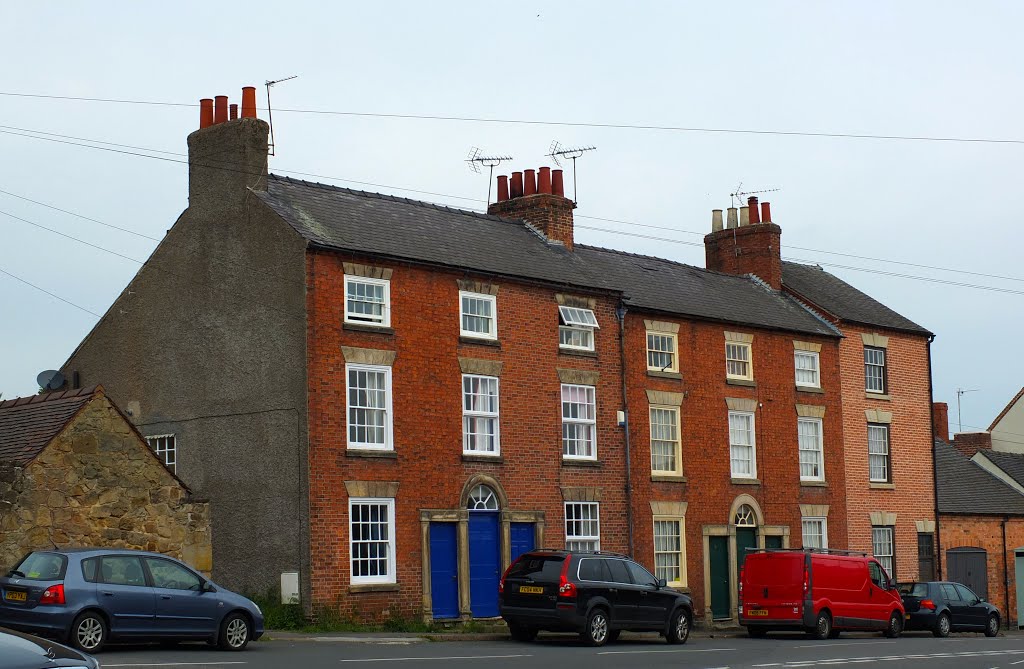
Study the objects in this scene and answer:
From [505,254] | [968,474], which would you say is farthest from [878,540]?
[505,254]

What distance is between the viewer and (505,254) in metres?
33.1

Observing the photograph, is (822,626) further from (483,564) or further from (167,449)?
(167,449)

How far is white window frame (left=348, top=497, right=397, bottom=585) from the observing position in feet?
91.1

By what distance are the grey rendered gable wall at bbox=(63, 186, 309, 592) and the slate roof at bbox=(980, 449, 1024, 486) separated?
31822mm

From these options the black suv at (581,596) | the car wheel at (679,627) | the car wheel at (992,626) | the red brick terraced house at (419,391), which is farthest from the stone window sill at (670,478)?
the car wheel at (992,626)

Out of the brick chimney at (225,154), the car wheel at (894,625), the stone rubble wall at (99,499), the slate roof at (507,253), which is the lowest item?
the car wheel at (894,625)

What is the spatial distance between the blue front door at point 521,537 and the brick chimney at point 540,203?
27.1ft

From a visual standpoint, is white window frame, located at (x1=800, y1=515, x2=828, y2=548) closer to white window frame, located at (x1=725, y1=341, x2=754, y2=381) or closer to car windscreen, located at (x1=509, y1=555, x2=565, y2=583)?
white window frame, located at (x1=725, y1=341, x2=754, y2=381)

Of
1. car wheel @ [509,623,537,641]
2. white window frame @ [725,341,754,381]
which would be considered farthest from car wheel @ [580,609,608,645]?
white window frame @ [725,341,754,381]

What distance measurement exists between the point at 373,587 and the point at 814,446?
17031mm

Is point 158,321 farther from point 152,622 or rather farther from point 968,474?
Answer: point 968,474

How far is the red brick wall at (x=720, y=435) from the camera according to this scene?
114ft

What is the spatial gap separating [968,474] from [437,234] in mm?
25767

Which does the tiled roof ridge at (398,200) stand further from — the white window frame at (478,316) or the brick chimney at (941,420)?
the brick chimney at (941,420)
